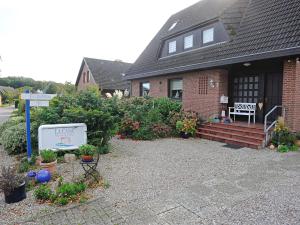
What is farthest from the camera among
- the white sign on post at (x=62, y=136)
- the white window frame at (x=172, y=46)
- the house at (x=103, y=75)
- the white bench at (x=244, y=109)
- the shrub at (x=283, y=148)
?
the house at (x=103, y=75)

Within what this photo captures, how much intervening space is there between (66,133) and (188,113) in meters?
5.54

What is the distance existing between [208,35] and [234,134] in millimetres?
5584

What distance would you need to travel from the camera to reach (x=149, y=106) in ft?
34.3

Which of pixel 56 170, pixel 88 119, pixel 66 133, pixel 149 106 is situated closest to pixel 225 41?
pixel 149 106

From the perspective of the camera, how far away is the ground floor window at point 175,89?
1252cm

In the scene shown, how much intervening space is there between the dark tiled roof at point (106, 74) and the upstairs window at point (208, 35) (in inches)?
514

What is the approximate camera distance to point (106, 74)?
25172 mm

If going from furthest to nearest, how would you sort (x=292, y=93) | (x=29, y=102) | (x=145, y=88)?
1. (x=145, y=88)
2. (x=292, y=93)
3. (x=29, y=102)

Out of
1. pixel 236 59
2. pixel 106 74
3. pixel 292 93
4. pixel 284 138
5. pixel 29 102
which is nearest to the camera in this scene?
pixel 29 102

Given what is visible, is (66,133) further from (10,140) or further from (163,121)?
(163,121)

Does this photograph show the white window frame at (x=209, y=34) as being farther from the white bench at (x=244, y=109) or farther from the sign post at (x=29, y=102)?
the sign post at (x=29, y=102)

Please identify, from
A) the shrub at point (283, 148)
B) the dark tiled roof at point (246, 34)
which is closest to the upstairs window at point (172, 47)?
the dark tiled roof at point (246, 34)

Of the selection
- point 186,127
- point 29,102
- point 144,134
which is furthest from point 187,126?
point 29,102

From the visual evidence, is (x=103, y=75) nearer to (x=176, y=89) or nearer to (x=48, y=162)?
(x=176, y=89)
